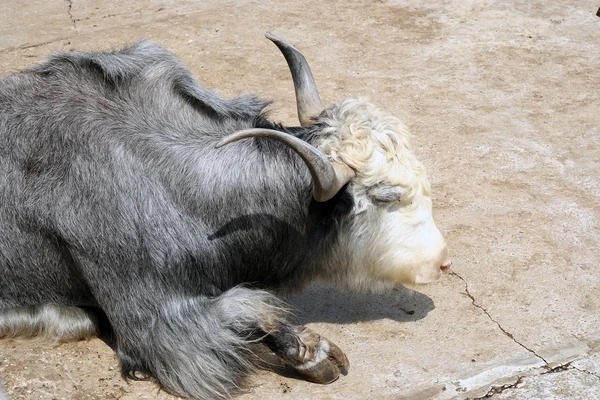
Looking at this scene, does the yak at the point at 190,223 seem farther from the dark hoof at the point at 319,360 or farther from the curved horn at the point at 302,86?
the curved horn at the point at 302,86

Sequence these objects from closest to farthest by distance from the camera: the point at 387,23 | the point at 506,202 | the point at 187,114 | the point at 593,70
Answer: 1. the point at 187,114
2. the point at 506,202
3. the point at 593,70
4. the point at 387,23

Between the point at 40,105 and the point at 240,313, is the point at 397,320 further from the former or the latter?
the point at 40,105

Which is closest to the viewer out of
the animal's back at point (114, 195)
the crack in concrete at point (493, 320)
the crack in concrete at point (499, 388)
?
the animal's back at point (114, 195)

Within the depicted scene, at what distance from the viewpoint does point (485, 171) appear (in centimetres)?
592

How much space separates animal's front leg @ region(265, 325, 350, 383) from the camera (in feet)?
14.1

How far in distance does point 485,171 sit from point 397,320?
1529mm

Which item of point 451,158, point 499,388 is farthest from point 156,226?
point 451,158

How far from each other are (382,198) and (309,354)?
78cm

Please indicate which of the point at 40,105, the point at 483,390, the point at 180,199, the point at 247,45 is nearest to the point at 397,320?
the point at 483,390

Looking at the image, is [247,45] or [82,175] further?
[247,45]

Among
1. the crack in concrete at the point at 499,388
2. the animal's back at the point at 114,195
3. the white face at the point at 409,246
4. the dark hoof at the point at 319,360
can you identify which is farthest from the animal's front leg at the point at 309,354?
the crack in concrete at the point at 499,388

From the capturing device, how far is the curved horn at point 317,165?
3877 millimetres

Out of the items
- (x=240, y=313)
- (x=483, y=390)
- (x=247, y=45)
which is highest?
(x=247, y=45)

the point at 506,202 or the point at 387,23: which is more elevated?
the point at 387,23
